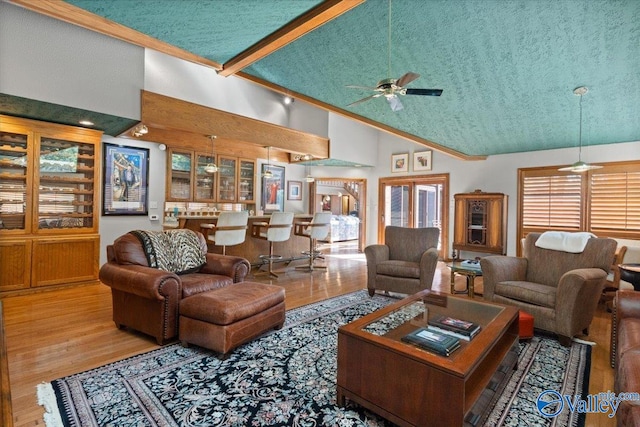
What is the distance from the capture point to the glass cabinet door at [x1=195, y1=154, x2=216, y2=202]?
253 inches

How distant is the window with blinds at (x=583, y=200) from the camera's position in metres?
5.03

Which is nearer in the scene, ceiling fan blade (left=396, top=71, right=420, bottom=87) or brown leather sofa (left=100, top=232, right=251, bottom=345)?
ceiling fan blade (left=396, top=71, right=420, bottom=87)

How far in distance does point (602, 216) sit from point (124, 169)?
817 cm

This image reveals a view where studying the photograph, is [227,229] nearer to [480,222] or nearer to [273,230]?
[273,230]

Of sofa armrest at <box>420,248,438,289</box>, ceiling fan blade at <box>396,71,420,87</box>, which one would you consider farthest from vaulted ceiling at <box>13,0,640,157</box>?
sofa armrest at <box>420,248,438,289</box>

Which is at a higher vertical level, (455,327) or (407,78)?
(407,78)

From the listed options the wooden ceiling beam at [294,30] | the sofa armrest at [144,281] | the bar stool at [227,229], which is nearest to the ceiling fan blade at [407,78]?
the wooden ceiling beam at [294,30]

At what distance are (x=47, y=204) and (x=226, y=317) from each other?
12.2 feet

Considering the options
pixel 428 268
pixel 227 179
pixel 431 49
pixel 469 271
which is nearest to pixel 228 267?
pixel 428 268

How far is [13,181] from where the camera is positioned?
4.01m

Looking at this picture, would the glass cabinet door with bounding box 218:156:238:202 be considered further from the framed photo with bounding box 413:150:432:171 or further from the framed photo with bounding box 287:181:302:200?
the framed photo with bounding box 413:150:432:171

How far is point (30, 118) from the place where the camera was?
4.01 m

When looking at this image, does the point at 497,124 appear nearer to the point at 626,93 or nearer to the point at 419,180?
the point at 626,93

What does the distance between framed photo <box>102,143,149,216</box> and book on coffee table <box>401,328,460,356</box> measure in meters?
5.30
